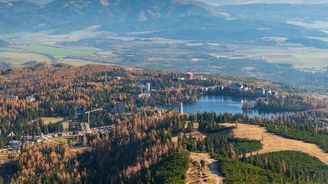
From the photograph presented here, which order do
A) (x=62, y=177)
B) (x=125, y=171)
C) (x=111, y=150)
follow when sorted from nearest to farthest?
(x=125, y=171), (x=62, y=177), (x=111, y=150)

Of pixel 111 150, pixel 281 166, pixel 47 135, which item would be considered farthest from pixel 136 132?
Answer: pixel 281 166

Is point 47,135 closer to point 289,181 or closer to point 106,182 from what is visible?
point 106,182

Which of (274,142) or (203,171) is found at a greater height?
(274,142)

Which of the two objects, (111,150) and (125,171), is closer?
(125,171)

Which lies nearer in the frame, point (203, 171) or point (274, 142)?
point (203, 171)
